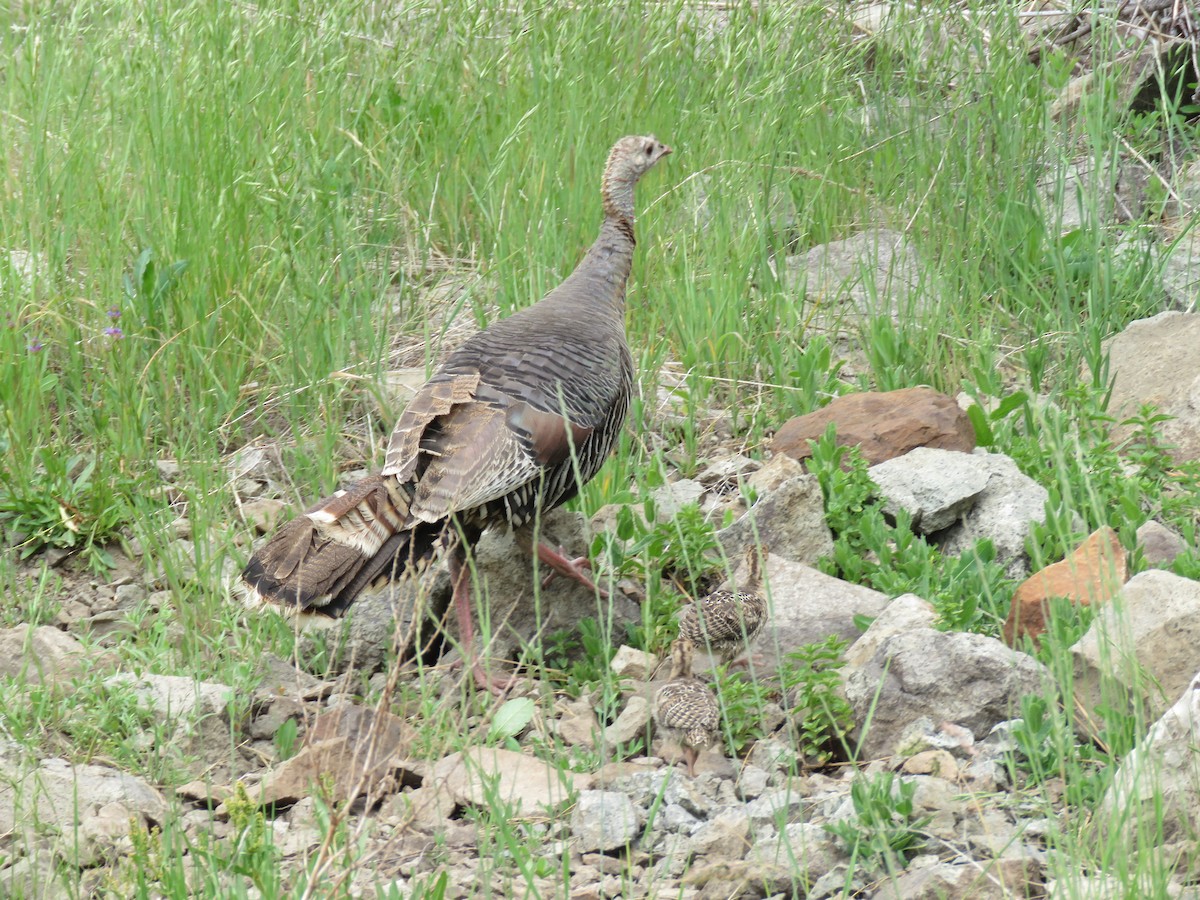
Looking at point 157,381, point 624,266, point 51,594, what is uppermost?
point 624,266

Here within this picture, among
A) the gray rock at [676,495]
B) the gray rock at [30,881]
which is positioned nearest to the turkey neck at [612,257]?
the gray rock at [676,495]

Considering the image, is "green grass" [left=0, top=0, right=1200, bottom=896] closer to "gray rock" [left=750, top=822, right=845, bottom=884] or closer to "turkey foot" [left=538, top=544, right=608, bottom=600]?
"turkey foot" [left=538, top=544, right=608, bottom=600]

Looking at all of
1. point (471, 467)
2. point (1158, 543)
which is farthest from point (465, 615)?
point (1158, 543)

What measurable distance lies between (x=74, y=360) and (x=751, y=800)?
123 inches

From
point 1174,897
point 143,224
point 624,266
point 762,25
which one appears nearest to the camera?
point 1174,897

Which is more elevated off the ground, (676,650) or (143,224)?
(143,224)

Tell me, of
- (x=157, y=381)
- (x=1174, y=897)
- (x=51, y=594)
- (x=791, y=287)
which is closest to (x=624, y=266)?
(x=791, y=287)

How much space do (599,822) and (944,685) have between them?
914 mm

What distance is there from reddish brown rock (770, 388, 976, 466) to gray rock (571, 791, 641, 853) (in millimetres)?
1951

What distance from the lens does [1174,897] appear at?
2.36 metres

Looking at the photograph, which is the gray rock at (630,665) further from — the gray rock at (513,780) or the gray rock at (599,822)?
the gray rock at (599,822)

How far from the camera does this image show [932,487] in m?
4.29

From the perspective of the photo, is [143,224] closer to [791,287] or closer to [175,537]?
[175,537]

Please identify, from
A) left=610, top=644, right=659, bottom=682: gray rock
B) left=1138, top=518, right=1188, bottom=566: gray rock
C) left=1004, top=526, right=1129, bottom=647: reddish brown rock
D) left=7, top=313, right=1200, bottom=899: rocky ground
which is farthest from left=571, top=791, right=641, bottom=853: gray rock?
left=1138, top=518, right=1188, bottom=566: gray rock
